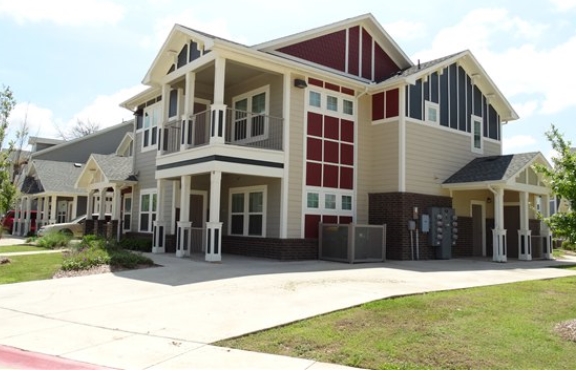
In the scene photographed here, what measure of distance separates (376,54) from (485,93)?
5487mm

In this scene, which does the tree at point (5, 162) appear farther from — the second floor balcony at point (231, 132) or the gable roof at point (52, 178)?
the gable roof at point (52, 178)

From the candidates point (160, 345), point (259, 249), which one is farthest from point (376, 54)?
point (160, 345)

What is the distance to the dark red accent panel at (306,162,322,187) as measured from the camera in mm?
17516

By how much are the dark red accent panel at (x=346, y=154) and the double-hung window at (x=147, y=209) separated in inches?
343

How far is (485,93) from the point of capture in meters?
22.4

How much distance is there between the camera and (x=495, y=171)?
19109mm

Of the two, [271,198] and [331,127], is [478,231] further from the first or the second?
[271,198]

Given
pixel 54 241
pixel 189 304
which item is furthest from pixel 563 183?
pixel 54 241

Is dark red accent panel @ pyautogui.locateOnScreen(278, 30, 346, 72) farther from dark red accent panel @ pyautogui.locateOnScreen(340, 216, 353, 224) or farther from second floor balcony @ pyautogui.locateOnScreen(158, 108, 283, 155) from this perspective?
dark red accent panel @ pyautogui.locateOnScreen(340, 216, 353, 224)

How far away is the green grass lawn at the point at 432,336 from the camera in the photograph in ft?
18.9

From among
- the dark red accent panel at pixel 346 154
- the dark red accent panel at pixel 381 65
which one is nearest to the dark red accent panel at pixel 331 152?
the dark red accent panel at pixel 346 154

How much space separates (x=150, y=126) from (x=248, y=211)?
26.6ft

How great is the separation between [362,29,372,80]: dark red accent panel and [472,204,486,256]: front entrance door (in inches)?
288

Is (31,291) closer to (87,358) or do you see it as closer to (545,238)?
(87,358)
